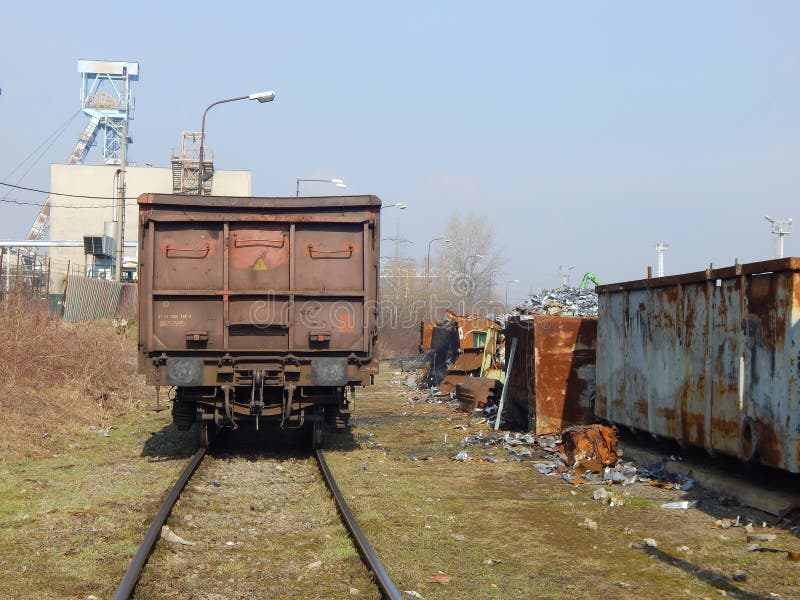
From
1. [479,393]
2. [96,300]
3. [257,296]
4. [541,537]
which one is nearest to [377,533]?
[541,537]

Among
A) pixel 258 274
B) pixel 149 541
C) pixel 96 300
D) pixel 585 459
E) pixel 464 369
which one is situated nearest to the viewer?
pixel 149 541

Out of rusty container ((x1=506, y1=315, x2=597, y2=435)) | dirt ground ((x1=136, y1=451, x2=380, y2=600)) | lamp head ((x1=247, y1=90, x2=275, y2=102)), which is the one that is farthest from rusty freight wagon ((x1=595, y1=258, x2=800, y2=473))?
lamp head ((x1=247, y1=90, x2=275, y2=102))

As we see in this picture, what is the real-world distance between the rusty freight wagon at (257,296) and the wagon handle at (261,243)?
14mm

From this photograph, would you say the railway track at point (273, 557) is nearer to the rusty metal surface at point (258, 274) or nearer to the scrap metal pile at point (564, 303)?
the rusty metal surface at point (258, 274)

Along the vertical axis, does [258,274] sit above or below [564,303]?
above

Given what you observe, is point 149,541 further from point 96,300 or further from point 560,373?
point 96,300

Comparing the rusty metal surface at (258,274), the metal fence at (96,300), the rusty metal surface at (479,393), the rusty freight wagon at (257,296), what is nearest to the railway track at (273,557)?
the rusty freight wagon at (257,296)

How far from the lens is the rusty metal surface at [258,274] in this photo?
10.9 m

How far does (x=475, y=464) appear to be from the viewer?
37.6ft

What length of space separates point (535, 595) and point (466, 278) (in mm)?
58565

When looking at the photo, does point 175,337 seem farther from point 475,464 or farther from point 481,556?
point 481,556

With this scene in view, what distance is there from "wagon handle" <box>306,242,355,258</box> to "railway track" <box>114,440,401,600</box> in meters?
2.91

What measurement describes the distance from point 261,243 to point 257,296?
0.72 meters

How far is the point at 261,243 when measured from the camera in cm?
1117
